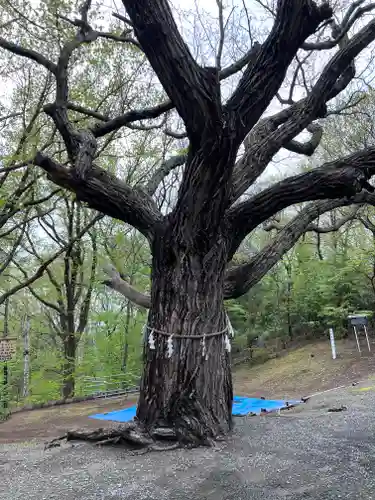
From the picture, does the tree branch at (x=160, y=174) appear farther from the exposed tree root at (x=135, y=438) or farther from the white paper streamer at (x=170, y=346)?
the exposed tree root at (x=135, y=438)

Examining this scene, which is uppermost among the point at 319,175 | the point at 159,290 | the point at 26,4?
the point at 26,4

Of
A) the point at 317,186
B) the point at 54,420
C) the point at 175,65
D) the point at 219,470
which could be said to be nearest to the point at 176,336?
the point at 219,470

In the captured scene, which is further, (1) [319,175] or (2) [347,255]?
(2) [347,255]

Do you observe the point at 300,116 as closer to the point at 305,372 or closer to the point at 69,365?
the point at 305,372

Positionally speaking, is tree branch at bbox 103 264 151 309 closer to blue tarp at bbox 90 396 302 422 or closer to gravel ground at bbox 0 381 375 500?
gravel ground at bbox 0 381 375 500

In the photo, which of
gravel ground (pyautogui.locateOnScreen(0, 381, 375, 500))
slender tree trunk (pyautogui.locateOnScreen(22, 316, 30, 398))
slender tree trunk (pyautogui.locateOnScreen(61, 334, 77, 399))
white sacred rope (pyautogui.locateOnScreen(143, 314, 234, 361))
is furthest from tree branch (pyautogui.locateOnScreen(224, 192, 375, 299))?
slender tree trunk (pyautogui.locateOnScreen(22, 316, 30, 398))

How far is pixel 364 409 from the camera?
5.55 metres

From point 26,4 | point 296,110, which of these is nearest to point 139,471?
point 296,110

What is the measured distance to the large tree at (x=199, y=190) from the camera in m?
3.62

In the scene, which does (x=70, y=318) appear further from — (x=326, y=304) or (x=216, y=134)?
(x=216, y=134)

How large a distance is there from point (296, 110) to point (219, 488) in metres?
3.89

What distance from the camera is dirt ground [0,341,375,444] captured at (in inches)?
386

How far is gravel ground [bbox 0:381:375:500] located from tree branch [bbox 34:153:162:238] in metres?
2.12

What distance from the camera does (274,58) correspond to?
3.85 metres
